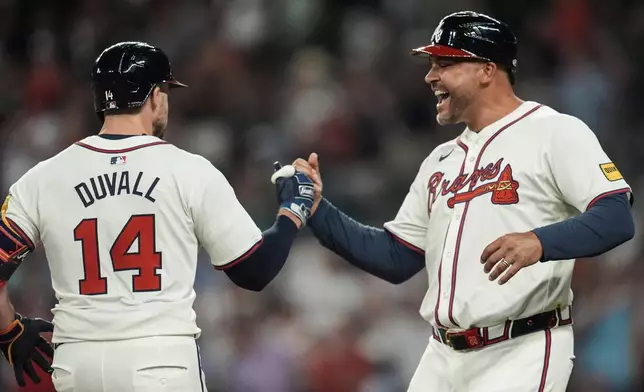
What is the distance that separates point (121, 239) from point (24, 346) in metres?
0.75

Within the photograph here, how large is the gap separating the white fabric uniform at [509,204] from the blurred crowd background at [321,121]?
3.16 metres

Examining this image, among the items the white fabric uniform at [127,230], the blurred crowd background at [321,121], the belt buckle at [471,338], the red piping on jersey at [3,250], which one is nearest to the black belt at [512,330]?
the belt buckle at [471,338]

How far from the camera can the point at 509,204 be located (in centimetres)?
432

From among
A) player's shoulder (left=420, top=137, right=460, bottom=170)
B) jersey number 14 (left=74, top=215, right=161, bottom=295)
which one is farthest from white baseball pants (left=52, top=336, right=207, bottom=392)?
player's shoulder (left=420, top=137, right=460, bottom=170)

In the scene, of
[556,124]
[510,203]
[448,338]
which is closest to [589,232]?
[510,203]

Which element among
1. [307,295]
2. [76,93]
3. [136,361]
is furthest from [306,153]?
[136,361]

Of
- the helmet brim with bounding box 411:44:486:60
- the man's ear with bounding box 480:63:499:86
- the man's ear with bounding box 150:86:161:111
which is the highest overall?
the helmet brim with bounding box 411:44:486:60

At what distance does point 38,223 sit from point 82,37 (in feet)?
20.9

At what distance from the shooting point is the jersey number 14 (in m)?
3.91

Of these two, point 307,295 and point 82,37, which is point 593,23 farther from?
point 82,37

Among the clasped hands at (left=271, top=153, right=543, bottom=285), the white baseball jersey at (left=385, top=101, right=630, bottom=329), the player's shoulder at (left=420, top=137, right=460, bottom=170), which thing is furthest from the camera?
the player's shoulder at (left=420, top=137, right=460, bottom=170)

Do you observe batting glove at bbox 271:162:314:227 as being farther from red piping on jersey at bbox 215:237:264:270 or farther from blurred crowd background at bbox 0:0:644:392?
blurred crowd background at bbox 0:0:644:392

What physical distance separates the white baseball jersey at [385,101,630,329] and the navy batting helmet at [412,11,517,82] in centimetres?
26

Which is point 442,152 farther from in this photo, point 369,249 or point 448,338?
point 448,338
